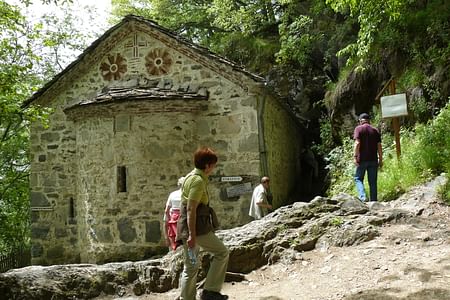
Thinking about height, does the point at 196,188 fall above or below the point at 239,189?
above

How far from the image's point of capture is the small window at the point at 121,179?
9.81 metres

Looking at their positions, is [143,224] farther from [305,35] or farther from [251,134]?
[305,35]

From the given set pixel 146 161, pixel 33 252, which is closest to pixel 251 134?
pixel 146 161

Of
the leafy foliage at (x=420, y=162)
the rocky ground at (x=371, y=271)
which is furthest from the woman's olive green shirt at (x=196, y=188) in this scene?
the leafy foliage at (x=420, y=162)

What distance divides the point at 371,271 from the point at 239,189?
570 cm

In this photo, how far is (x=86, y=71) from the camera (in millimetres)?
11719

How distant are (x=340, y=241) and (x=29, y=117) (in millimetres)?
7412

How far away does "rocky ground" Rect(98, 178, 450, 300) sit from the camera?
Answer: 398 centimetres

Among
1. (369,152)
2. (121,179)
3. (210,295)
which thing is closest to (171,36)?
(121,179)

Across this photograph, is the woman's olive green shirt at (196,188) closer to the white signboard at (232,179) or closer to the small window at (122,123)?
the white signboard at (232,179)

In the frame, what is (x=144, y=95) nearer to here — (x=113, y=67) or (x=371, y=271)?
(x=113, y=67)

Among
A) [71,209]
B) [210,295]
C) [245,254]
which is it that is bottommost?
[210,295]

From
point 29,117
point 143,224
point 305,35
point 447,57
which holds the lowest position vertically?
point 143,224

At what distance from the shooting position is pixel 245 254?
214 inches
